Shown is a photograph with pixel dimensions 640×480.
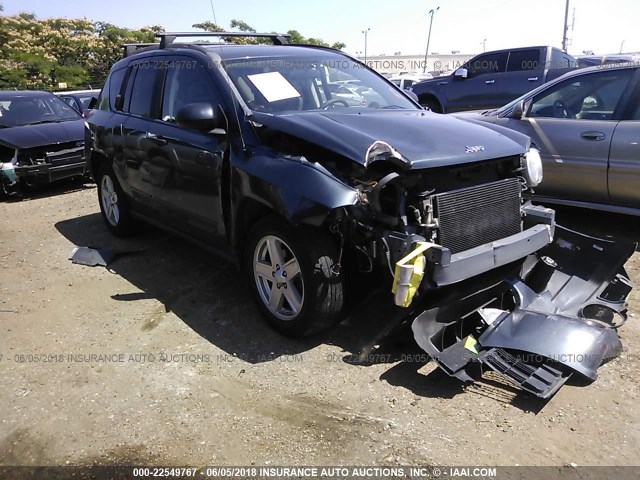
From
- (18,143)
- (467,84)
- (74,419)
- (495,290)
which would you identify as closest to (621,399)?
(495,290)

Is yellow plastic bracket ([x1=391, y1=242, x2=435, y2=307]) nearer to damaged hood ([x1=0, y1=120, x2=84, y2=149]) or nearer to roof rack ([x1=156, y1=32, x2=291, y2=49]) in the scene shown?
roof rack ([x1=156, y1=32, x2=291, y2=49])

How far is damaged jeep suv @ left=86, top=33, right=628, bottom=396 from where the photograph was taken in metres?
3.12

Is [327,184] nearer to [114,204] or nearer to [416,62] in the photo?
[114,204]

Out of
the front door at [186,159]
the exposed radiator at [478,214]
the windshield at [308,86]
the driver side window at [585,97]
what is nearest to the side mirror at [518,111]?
the driver side window at [585,97]

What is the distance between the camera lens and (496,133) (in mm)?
3781

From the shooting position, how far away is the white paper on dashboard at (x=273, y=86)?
393cm

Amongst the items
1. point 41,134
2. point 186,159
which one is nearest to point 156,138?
point 186,159

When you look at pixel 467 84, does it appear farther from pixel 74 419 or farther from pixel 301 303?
pixel 74 419

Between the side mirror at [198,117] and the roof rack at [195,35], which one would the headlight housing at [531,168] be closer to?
the side mirror at [198,117]

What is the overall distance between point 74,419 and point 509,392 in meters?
2.46

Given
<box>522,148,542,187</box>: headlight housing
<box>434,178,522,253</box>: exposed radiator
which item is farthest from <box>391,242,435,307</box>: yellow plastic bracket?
<box>522,148,542,187</box>: headlight housing

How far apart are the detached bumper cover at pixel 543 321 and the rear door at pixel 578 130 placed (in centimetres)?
158

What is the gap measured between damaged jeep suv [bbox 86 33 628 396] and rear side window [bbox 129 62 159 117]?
26 cm

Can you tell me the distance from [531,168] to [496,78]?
31.8ft
